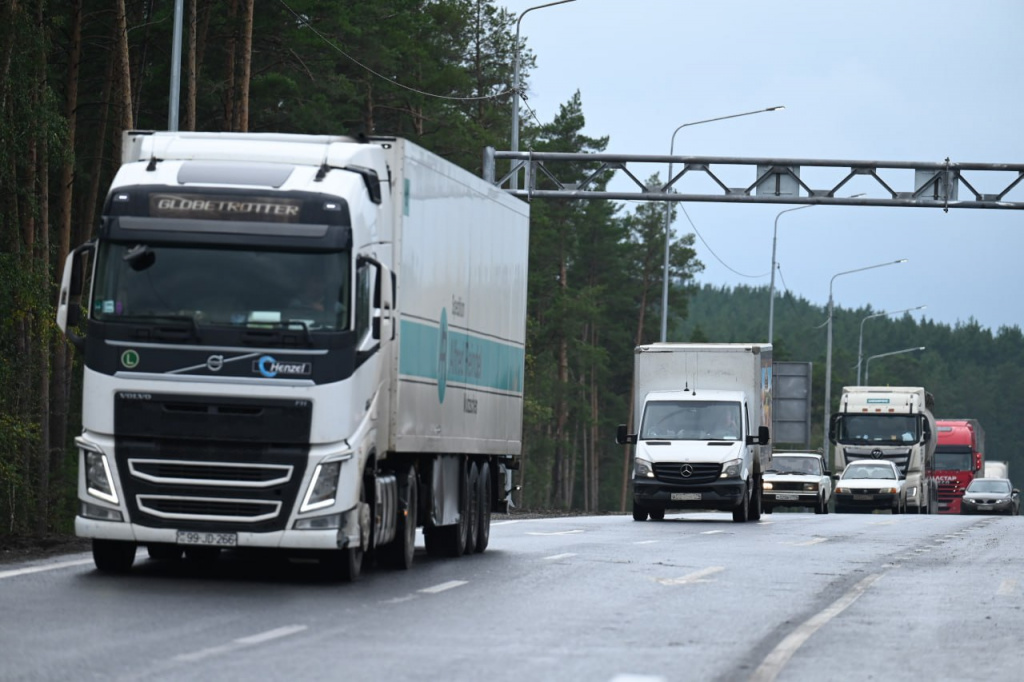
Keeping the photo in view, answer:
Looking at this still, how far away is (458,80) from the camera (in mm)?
63156

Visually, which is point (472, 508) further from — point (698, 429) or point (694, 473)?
point (698, 429)

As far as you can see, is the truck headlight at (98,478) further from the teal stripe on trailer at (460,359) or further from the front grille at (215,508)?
the teal stripe on trailer at (460,359)

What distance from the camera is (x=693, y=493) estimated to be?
34.2m

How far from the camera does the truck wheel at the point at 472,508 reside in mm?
19953

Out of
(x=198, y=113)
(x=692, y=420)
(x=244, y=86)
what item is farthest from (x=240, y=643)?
(x=198, y=113)

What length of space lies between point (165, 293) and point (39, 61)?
824 inches

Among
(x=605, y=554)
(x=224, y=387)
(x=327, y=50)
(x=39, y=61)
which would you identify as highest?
(x=327, y=50)

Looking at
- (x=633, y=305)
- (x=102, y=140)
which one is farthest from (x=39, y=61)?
(x=633, y=305)

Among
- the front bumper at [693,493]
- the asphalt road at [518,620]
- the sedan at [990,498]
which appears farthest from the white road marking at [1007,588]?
the sedan at [990,498]

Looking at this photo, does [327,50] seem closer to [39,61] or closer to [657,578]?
[39,61]

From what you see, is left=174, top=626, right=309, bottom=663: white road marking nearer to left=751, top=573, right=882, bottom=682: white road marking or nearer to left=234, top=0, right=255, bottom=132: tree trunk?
left=751, top=573, right=882, bottom=682: white road marking

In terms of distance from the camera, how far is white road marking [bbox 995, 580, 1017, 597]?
17.7 meters

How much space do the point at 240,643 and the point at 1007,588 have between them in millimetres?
9616

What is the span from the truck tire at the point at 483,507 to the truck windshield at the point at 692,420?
14008 mm
